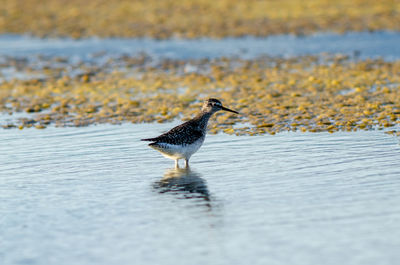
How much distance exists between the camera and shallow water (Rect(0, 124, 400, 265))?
9633 mm

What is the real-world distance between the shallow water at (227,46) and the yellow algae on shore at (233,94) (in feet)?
6.12

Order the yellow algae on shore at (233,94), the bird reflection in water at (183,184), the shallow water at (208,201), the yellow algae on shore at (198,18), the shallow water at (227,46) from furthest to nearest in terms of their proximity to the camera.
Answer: the yellow algae on shore at (198,18), the shallow water at (227,46), the yellow algae on shore at (233,94), the bird reflection in water at (183,184), the shallow water at (208,201)

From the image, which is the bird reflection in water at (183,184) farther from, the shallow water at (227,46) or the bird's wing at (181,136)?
the shallow water at (227,46)

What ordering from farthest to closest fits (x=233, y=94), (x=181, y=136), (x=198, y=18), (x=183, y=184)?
(x=198, y=18), (x=233, y=94), (x=181, y=136), (x=183, y=184)

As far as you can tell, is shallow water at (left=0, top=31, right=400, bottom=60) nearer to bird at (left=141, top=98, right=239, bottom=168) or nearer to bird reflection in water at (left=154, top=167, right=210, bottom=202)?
bird at (left=141, top=98, right=239, bottom=168)

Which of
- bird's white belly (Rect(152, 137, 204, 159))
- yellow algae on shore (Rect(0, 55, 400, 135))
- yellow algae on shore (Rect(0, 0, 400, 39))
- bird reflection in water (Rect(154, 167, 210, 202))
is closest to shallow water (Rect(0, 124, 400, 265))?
bird reflection in water (Rect(154, 167, 210, 202))

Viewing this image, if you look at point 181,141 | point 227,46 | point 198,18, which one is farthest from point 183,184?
point 198,18

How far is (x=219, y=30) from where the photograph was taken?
37125 mm

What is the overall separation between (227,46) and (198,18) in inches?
340

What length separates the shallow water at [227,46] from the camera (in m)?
30.4

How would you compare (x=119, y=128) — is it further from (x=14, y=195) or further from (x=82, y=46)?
(x=82, y=46)

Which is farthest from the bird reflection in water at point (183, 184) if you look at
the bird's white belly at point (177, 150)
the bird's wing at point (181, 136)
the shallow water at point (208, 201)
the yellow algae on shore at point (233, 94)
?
the yellow algae on shore at point (233, 94)

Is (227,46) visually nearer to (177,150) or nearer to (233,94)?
(233,94)

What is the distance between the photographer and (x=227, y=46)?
108 feet
